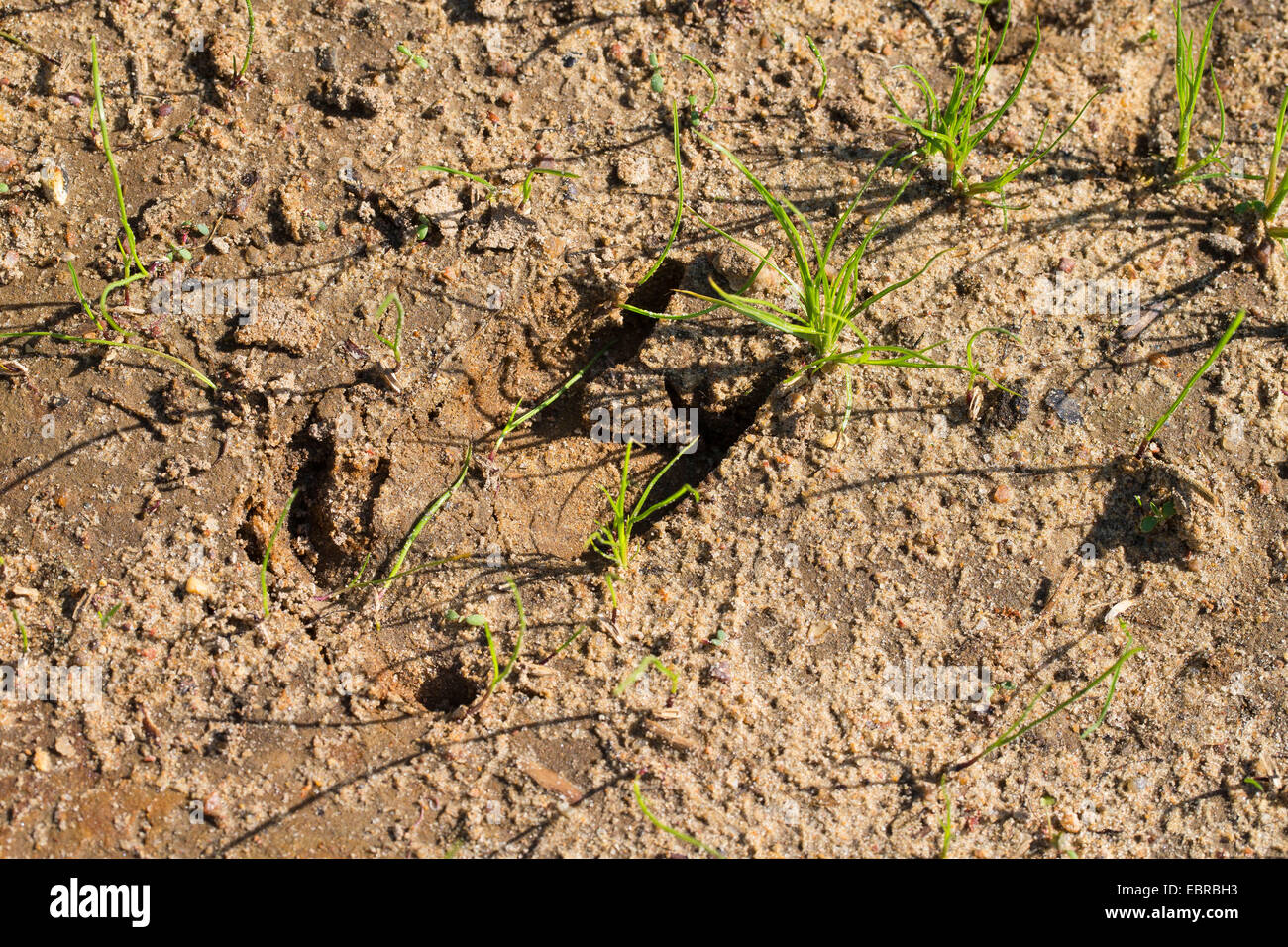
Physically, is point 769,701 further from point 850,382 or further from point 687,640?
point 850,382

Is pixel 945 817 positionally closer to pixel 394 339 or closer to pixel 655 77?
pixel 394 339

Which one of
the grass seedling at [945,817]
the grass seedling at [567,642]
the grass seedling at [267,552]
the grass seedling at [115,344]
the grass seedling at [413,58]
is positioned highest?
the grass seedling at [413,58]

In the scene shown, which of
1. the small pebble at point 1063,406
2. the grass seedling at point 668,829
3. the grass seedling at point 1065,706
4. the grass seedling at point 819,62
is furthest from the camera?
the grass seedling at point 819,62

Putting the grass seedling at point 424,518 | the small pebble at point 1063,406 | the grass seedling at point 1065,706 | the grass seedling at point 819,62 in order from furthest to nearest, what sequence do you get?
the grass seedling at point 819,62 → the small pebble at point 1063,406 → the grass seedling at point 424,518 → the grass seedling at point 1065,706

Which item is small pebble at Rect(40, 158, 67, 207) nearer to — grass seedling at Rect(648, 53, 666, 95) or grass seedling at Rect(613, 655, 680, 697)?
grass seedling at Rect(648, 53, 666, 95)

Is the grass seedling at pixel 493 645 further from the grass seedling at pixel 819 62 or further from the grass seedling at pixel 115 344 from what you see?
the grass seedling at pixel 819 62

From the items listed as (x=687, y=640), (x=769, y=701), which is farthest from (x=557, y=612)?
(x=769, y=701)

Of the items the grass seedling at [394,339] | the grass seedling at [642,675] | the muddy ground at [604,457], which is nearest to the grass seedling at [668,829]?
the muddy ground at [604,457]
